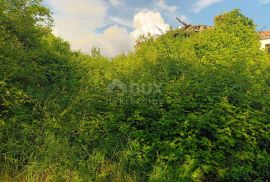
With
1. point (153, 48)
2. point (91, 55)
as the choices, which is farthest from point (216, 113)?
point (91, 55)

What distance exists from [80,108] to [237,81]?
3131 millimetres

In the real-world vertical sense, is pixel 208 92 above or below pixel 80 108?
above

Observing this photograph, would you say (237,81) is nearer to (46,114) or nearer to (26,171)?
(46,114)

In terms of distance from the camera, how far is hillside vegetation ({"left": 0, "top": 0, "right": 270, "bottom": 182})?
16.9ft

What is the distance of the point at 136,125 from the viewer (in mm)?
5938

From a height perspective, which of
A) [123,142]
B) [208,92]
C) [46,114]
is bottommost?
[123,142]

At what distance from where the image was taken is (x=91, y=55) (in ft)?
51.1

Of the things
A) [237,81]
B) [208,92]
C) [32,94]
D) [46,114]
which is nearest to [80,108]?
[46,114]

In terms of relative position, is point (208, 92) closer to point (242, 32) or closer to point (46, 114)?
point (46, 114)

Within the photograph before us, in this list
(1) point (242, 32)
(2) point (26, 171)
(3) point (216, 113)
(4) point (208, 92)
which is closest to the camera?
(2) point (26, 171)

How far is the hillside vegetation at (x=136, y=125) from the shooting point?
16.9ft

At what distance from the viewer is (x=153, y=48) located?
1280 centimetres

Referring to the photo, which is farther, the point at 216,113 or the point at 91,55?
the point at 91,55

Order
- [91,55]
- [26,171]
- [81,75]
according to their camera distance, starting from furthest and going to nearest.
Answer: [91,55] → [81,75] → [26,171]
